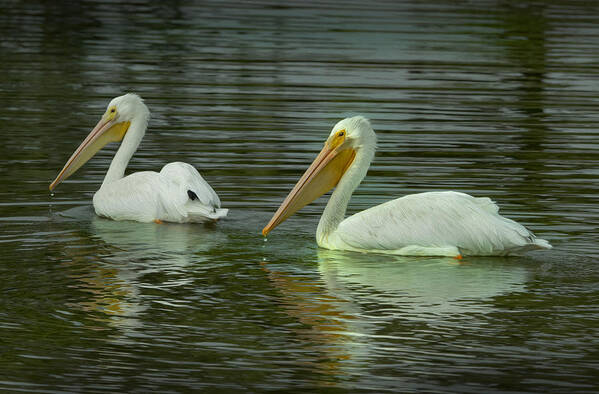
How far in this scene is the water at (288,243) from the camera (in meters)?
5.86

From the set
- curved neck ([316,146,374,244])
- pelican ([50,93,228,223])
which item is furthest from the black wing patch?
curved neck ([316,146,374,244])

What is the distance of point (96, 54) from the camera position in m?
21.7

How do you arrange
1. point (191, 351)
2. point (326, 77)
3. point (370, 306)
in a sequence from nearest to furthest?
point (191, 351) < point (370, 306) < point (326, 77)

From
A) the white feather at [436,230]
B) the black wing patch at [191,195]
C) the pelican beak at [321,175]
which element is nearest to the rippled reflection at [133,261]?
the black wing patch at [191,195]

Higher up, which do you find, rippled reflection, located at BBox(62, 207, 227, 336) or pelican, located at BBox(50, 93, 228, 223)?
pelican, located at BBox(50, 93, 228, 223)

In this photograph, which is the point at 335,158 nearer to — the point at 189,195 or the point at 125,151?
the point at 189,195

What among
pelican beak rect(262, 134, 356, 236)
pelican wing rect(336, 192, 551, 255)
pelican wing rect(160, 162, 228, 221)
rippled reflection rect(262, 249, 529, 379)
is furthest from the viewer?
pelican wing rect(160, 162, 228, 221)

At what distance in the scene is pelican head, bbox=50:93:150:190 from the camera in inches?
404

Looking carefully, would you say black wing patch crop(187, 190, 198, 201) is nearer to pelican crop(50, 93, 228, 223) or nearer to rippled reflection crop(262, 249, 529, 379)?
pelican crop(50, 93, 228, 223)

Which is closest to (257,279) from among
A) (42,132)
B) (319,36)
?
(42,132)

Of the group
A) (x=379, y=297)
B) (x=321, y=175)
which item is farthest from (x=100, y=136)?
(x=379, y=297)

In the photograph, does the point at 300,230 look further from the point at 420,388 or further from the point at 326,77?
the point at 326,77

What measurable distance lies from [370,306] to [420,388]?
4.38 ft

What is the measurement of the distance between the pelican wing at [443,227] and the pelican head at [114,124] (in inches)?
108
